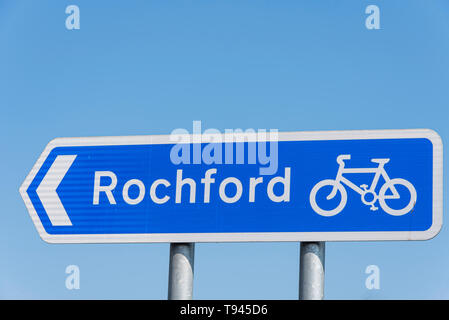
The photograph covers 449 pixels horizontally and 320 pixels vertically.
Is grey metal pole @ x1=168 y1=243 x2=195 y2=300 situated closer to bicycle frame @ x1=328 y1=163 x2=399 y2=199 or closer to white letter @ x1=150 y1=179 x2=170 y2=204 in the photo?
white letter @ x1=150 y1=179 x2=170 y2=204

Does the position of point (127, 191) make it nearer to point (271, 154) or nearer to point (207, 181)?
point (207, 181)

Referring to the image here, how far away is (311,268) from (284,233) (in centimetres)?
38

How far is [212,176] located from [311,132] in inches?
37.9

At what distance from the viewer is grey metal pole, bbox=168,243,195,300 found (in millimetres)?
7125

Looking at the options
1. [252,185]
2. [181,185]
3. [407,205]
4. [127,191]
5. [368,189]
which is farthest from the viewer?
[127,191]

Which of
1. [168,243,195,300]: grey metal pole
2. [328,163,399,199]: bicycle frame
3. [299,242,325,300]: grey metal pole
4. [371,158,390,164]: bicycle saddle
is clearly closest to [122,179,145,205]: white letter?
[168,243,195,300]: grey metal pole

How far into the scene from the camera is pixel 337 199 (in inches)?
275

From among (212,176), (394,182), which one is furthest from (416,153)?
(212,176)

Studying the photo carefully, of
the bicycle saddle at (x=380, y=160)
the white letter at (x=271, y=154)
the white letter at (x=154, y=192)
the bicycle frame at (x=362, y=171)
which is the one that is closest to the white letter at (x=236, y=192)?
the white letter at (x=271, y=154)

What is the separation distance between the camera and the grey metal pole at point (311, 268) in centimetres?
680

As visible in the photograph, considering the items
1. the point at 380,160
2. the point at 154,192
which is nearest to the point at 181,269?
the point at 154,192

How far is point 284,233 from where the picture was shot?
6977mm

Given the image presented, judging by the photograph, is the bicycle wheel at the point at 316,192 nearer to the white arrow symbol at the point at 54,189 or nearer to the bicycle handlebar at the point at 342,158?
the bicycle handlebar at the point at 342,158
